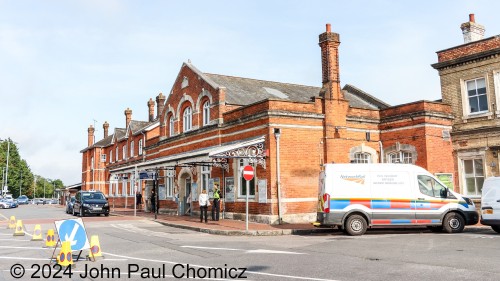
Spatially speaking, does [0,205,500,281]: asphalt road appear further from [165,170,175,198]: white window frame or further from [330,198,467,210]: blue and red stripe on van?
[165,170,175,198]: white window frame

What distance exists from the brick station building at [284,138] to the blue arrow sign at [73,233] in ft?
28.5

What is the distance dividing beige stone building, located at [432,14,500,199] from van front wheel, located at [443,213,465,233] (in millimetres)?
5515

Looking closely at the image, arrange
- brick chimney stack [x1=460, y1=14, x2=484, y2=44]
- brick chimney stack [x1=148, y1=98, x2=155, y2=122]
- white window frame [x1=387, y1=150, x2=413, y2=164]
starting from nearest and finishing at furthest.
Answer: white window frame [x1=387, y1=150, x2=413, y2=164], brick chimney stack [x1=460, y1=14, x2=484, y2=44], brick chimney stack [x1=148, y1=98, x2=155, y2=122]

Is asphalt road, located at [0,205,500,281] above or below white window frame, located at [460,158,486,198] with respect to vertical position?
below

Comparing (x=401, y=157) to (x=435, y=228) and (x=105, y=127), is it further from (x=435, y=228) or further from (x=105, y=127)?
(x=105, y=127)

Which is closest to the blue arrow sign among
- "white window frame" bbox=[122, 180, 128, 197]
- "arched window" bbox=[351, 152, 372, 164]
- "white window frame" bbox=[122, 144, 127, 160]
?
"arched window" bbox=[351, 152, 372, 164]

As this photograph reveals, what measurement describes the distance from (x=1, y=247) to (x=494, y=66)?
20385 mm

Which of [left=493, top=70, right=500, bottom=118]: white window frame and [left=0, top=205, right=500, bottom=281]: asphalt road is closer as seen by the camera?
[left=0, top=205, right=500, bottom=281]: asphalt road

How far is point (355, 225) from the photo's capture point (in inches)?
569

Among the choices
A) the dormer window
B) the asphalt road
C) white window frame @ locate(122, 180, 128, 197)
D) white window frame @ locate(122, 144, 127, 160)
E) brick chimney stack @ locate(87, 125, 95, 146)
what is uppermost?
brick chimney stack @ locate(87, 125, 95, 146)

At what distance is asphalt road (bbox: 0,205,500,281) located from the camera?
7719 millimetres

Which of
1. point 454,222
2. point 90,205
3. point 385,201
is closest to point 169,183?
point 90,205

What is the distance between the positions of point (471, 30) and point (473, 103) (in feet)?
12.7

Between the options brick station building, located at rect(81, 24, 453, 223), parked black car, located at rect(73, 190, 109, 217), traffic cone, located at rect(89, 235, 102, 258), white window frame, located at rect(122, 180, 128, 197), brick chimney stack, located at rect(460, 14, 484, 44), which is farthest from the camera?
white window frame, located at rect(122, 180, 128, 197)
